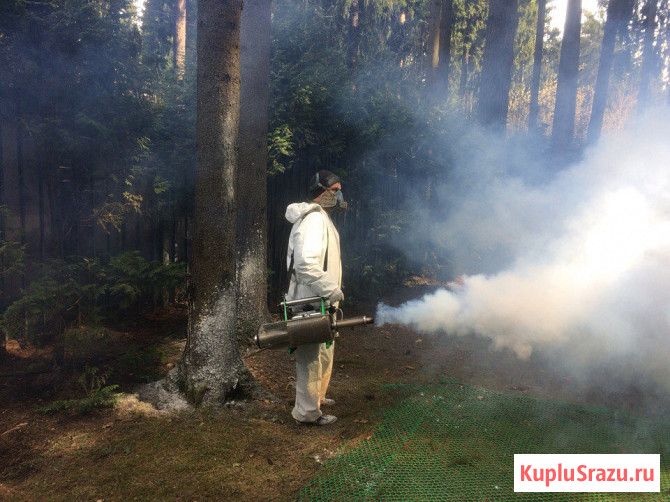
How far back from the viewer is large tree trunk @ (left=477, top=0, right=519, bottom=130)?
35.8 ft

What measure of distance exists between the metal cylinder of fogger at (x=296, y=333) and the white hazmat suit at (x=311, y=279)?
9.7 inches

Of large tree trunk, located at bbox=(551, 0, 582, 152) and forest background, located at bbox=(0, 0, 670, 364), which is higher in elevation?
large tree trunk, located at bbox=(551, 0, 582, 152)

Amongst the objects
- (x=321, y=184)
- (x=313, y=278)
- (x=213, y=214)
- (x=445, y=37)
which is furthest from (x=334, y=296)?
(x=445, y=37)

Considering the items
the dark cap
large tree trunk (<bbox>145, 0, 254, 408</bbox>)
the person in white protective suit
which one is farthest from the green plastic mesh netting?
the dark cap

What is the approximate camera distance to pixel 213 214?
430 cm

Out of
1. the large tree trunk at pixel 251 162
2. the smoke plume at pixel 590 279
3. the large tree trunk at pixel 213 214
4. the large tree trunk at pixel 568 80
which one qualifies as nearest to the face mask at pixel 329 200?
the large tree trunk at pixel 213 214

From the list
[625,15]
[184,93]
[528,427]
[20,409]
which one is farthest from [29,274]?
[625,15]

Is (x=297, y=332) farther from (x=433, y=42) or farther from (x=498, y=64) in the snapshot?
(x=433, y=42)

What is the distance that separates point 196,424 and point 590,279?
5.00 meters

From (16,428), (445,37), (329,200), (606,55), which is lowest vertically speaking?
(16,428)

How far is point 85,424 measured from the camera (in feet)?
12.8

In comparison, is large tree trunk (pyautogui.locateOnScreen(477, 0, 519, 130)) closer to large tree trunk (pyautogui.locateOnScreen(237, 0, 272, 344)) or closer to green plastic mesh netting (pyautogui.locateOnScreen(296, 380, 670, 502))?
large tree trunk (pyautogui.locateOnScreen(237, 0, 272, 344))

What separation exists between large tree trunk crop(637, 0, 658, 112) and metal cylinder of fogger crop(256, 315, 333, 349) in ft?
62.4

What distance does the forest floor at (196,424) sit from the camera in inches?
125
